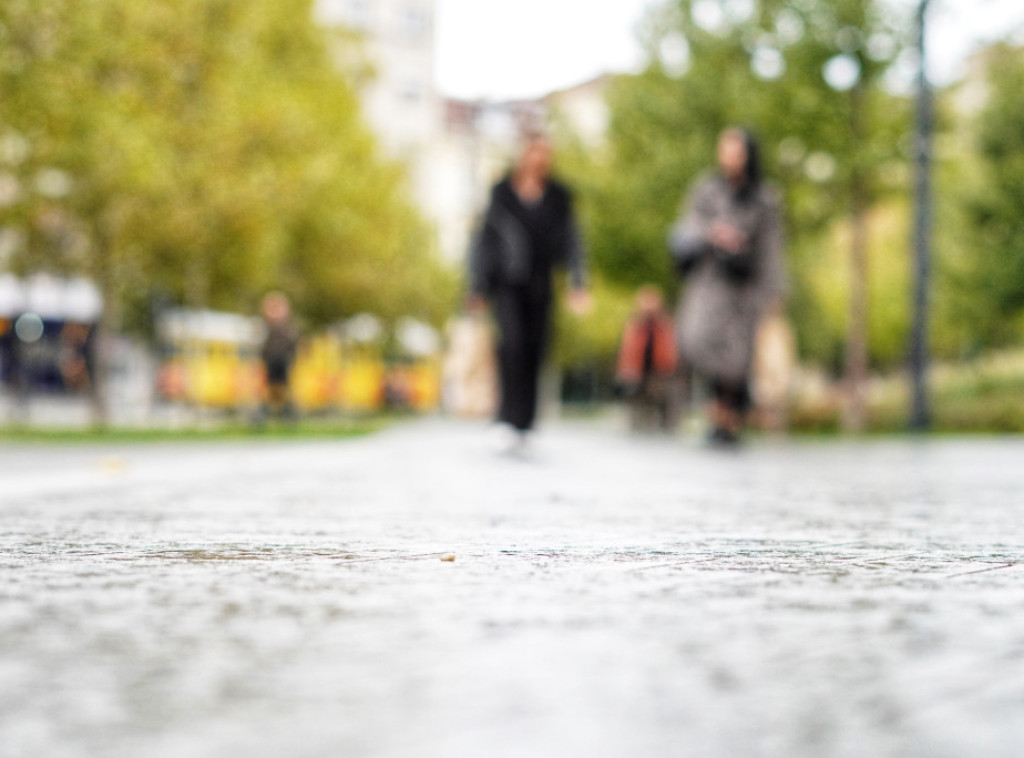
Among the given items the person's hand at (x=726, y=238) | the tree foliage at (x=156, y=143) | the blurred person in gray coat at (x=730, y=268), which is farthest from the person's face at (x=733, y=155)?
the tree foliage at (x=156, y=143)

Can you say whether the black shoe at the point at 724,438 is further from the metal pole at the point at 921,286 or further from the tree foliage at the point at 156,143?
the tree foliage at the point at 156,143

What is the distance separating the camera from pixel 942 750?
161 centimetres

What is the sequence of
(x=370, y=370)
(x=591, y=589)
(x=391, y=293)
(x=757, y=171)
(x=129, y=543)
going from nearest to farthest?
(x=591, y=589), (x=129, y=543), (x=757, y=171), (x=391, y=293), (x=370, y=370)

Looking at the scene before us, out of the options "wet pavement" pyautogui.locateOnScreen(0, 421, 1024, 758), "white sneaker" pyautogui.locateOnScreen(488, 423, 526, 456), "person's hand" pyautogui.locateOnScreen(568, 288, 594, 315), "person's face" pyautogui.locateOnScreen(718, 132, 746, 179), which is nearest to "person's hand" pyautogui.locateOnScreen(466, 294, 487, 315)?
"person's hand" pyautogui.locateOnScreen(568, 288, 594, 315)

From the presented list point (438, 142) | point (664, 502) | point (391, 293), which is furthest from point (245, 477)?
point (438, 142)

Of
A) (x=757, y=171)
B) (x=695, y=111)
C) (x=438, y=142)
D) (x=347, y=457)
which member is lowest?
(x=347, y=457)

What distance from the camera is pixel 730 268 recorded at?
11.8m

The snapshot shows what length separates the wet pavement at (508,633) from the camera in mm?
1699

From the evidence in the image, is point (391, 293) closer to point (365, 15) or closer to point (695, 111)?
point (695, 111)

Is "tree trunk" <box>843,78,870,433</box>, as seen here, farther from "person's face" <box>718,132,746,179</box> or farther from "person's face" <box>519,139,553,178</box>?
"person's face" <box>519,139,553,178</box>

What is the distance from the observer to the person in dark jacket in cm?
1032

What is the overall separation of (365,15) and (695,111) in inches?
1933

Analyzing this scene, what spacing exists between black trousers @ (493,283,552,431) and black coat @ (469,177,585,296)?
9 centimetres

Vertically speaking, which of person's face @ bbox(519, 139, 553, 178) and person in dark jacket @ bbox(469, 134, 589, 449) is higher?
person's face @ bbox(519, 139, 553, 178)
